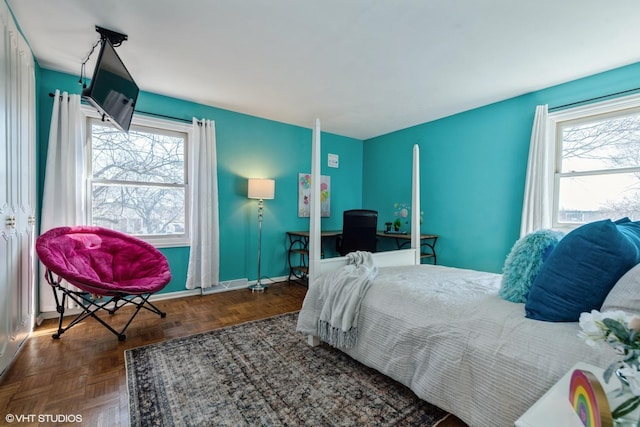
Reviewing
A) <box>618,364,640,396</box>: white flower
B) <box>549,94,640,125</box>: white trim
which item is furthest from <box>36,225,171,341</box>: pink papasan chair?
<box>549,94,640,125</box>: white trim

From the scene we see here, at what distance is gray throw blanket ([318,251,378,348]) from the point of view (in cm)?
181

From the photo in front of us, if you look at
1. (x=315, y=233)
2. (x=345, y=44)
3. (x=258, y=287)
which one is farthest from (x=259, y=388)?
(x=345, y=44)

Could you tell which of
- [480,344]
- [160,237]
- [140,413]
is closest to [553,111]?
[480,344]

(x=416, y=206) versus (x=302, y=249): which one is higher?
(x=416, y=206)

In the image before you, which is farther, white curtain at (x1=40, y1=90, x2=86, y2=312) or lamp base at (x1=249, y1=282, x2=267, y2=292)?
lamp base at (x1=249, y1=282, x2=267, y2=292)

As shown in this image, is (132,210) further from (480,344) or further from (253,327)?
(480,344)

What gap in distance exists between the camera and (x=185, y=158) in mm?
3539

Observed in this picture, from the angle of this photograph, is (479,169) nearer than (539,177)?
No

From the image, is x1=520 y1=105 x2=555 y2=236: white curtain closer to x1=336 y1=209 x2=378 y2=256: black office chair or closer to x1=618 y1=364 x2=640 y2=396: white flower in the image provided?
x1=336 y1=209 x2=378 y2=256: black office chair

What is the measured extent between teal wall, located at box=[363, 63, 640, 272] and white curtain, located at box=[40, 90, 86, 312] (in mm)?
3705

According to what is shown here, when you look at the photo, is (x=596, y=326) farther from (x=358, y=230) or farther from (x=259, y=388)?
(x=358, y=230)

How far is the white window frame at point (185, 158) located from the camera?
2902 millimetres

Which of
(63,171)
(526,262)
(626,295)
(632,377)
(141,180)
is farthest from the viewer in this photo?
(141,180)

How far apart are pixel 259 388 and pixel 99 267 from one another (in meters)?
1.93
